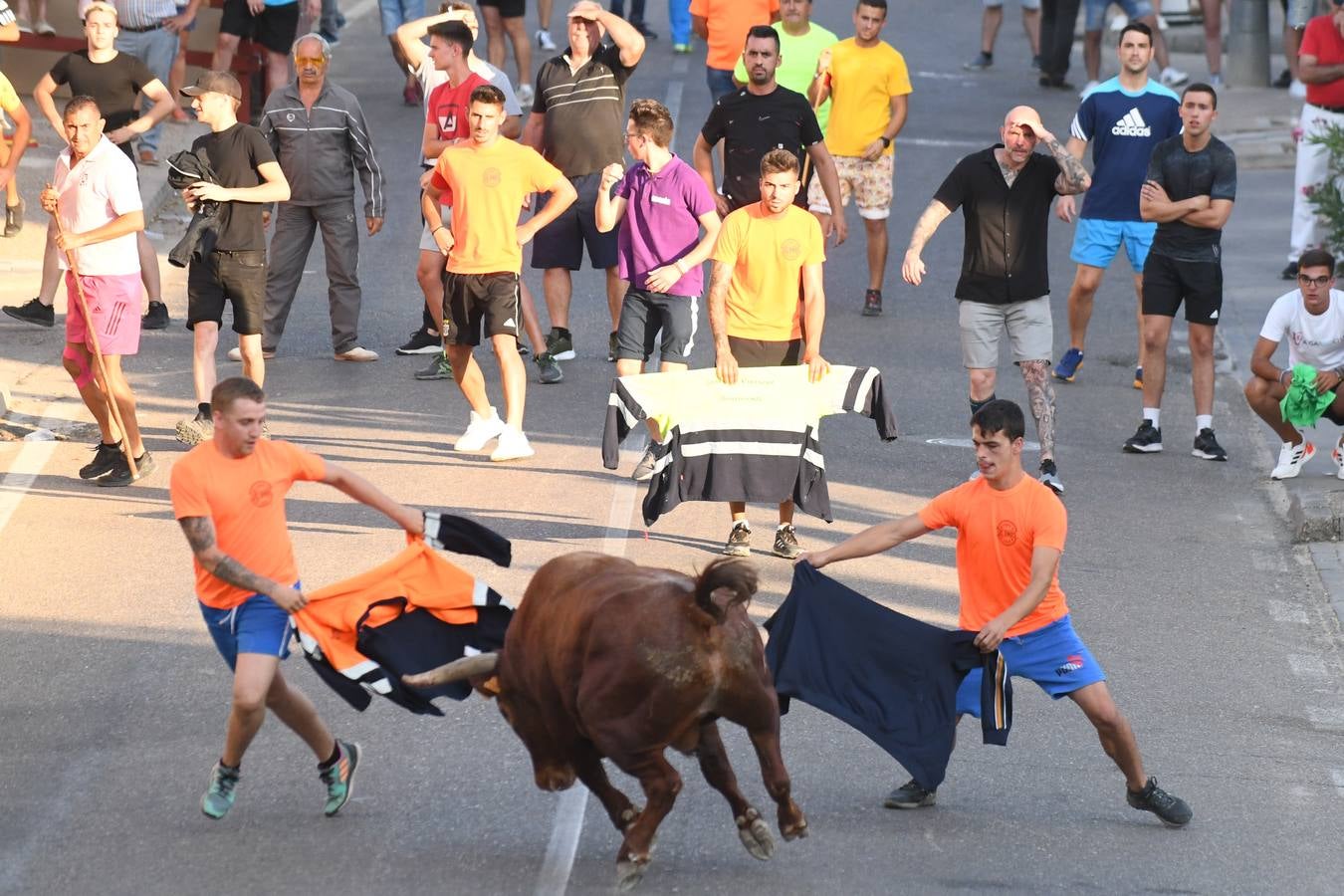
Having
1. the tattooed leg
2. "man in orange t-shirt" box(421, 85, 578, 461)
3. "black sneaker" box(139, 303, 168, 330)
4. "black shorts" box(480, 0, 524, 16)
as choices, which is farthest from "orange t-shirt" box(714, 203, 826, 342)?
"black shorts" box(480, 0, 524, 16)

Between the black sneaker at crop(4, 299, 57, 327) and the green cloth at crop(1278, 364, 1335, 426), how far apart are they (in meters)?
8.26

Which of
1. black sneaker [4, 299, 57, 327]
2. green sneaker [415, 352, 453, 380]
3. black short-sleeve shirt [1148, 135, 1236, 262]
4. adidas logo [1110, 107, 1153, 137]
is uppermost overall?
adidas logo [1110, 107, 1153, 137]

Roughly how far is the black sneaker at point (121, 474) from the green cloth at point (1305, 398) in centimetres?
658

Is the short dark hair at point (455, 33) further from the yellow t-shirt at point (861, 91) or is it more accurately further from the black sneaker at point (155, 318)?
the yellow t-shirt at point (861, 91)

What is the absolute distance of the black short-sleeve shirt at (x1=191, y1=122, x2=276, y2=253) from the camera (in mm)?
11227

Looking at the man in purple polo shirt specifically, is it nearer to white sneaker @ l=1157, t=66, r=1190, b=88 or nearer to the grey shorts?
the grey shorts

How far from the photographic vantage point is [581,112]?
12781mm

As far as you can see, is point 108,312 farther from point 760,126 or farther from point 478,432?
point 760,126

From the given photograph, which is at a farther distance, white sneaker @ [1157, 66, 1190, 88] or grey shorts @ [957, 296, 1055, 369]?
white sneaker @ [1157, 66, 1190, 88]

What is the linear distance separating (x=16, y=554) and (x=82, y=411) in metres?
2.57

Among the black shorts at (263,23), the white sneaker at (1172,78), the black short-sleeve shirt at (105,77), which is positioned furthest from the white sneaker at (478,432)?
the white sneaker at (1172,78)

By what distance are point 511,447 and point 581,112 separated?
2.81 metres

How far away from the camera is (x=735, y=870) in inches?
252

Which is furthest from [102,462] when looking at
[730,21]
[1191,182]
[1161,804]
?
[730,21]
